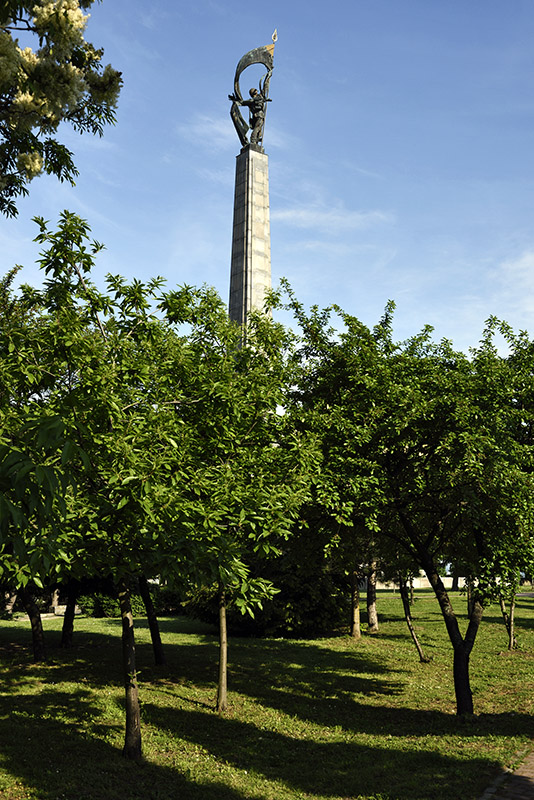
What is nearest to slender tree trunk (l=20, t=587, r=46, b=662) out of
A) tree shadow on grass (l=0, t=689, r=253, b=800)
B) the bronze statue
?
tree shadow on grass (l=0, t=689, r=253, b=800)

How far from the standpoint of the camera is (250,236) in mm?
32062

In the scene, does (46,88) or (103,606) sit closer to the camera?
(46,88)

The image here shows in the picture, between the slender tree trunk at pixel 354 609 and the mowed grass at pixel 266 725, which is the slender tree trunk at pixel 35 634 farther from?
the slender tree trunk at pixel 354 609

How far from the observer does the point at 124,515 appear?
977 cm

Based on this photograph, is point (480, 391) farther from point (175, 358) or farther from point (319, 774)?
point (319, 774)

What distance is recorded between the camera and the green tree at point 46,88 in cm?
790

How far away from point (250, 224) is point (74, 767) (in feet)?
86.0

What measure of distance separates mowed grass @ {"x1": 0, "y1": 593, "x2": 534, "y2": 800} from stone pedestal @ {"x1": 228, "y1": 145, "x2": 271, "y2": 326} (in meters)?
16.4

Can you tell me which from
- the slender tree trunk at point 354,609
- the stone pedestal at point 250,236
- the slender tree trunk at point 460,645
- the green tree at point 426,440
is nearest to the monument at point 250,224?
the stone pedestal at point 250,236

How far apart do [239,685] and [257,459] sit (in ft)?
32.0

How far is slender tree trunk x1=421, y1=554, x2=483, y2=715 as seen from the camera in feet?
49.8

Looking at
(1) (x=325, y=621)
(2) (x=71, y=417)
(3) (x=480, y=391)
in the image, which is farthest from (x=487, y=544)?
(1) (x=325, y=621)

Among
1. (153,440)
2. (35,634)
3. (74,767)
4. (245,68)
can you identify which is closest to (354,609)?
(35,634)

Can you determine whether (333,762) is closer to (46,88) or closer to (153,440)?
(153,440)
